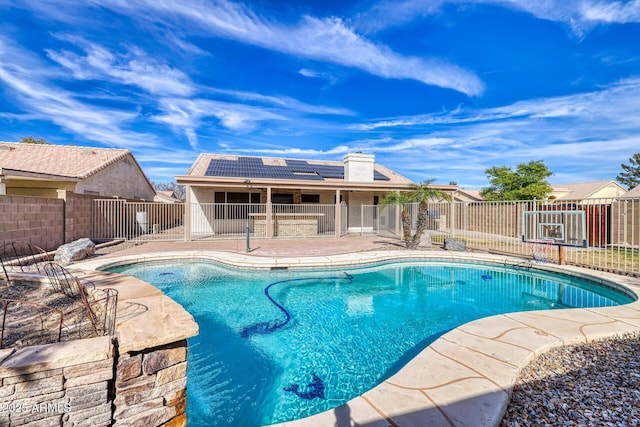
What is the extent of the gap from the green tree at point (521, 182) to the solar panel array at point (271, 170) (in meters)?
13.2

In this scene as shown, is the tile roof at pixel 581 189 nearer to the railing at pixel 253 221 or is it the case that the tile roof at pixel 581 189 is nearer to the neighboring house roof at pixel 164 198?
the railing at pixel 253 221

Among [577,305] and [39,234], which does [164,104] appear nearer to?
[39,234]

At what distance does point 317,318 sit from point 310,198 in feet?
43.5

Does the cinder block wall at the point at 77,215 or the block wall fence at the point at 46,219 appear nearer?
the block wall fence at the point at 46,219

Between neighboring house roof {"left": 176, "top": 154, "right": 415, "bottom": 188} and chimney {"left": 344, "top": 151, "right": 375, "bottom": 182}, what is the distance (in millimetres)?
753

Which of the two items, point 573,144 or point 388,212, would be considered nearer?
point 388,212

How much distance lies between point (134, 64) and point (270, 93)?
7.69 meters

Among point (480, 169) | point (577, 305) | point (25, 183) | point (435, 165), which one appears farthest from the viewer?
point (435, 165)

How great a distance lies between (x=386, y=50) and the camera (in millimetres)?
13742

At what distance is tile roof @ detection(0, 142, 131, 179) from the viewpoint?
14.7m

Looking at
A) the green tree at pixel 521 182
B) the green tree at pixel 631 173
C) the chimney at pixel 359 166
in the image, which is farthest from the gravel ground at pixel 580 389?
the green tree at pixel 631 173

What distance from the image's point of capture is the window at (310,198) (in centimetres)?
1793

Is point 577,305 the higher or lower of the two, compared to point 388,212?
lower

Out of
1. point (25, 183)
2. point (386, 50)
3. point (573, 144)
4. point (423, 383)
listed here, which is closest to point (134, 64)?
point (25, 183)
